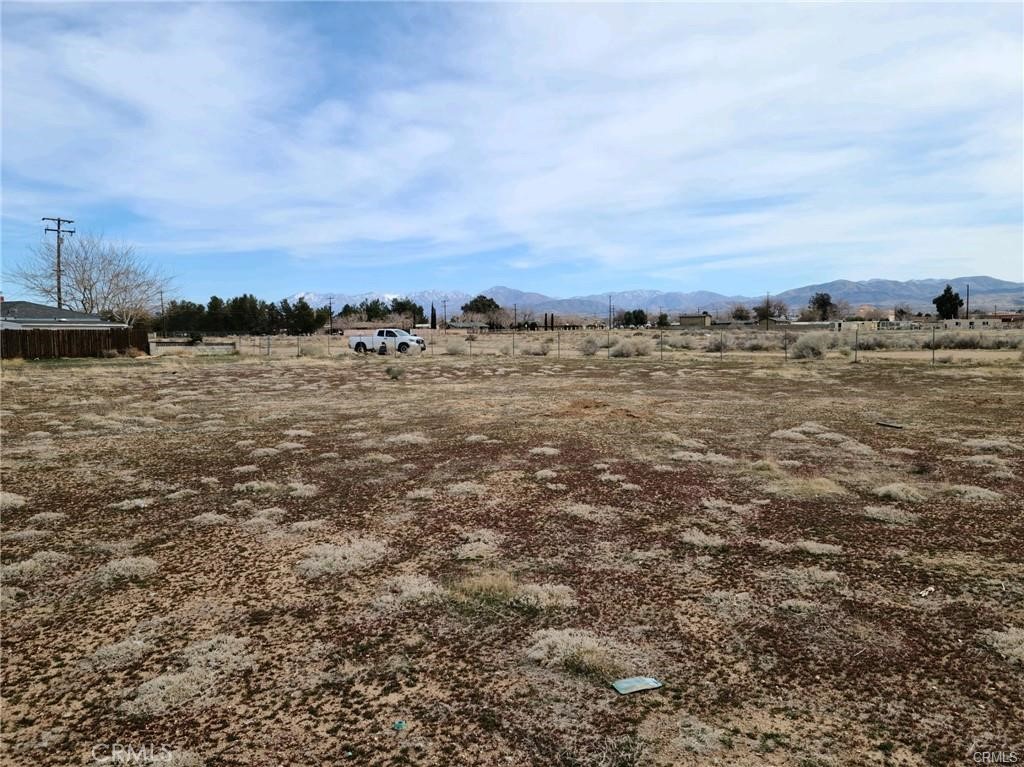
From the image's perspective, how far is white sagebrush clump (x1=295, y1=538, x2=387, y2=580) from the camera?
493cm

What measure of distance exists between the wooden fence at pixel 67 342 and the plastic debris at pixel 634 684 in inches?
1506

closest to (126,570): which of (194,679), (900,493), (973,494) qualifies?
(194,679)

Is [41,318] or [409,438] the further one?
[41,318]

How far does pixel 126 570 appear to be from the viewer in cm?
490

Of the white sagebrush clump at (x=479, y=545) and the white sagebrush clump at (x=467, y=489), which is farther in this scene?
the white sagebrush clump at (x=467, y=489)

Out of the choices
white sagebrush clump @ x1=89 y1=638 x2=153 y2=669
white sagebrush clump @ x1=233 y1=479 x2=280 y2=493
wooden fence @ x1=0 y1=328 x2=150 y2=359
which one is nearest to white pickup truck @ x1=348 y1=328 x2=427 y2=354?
wooden fence @ x1=0 y1=328 x2=150 y2=359

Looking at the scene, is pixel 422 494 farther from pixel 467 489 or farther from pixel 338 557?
pixel 338 557

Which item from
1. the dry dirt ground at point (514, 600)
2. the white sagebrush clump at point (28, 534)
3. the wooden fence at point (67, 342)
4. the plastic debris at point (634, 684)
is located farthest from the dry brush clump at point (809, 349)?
the wooden fence at point (67, 342)

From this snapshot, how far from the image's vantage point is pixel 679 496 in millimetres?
7012

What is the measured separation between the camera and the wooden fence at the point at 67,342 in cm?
3166

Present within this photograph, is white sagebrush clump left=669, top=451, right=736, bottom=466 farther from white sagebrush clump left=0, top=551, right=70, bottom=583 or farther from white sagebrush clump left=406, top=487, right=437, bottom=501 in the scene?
white sagebrush clump left=0, top=551, right=70, bottom=583

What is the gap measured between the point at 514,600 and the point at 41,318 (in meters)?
49.6

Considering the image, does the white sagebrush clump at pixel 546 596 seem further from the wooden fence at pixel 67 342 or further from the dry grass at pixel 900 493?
the wooden fence at pixel 67 342

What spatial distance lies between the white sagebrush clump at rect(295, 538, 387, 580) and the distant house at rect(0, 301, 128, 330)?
135 feet
